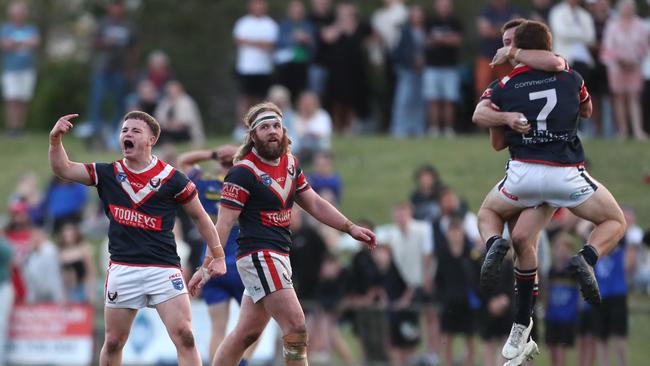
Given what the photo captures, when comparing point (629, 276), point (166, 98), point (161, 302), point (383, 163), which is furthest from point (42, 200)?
point (161, 302)

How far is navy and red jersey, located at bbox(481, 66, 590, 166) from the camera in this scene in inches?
400

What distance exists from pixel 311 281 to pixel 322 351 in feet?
A: 3.12

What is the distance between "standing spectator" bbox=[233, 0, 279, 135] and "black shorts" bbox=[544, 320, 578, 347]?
8.34m

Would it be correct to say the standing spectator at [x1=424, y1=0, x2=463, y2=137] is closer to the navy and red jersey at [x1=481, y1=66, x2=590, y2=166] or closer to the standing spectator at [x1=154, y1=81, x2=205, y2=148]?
the standing spectator at [x1=154, y1=81, x2=205, y2=148]

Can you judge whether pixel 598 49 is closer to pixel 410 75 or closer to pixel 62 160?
pixel 410 75

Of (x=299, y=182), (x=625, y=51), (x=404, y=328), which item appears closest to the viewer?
(x=299, y=182)

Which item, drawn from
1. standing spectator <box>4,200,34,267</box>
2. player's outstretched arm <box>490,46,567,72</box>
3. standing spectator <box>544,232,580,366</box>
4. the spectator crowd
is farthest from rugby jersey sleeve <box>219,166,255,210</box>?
standing spectator <box>4,200,34,267</box>

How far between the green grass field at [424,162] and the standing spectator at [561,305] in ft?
15.8

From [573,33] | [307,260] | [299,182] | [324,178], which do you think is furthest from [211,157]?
[573,33]

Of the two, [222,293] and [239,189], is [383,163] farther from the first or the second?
[239,189]

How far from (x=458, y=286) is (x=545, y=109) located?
245 inches

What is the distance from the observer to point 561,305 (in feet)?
50.5

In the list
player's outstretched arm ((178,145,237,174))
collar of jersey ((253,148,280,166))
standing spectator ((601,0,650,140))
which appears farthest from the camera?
standing spectator ((601,0,650,140))

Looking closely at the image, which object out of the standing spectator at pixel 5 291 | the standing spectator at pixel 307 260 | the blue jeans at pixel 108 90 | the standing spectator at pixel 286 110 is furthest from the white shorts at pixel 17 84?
the standing spectator at pixel 307 260
